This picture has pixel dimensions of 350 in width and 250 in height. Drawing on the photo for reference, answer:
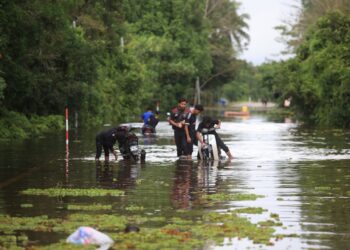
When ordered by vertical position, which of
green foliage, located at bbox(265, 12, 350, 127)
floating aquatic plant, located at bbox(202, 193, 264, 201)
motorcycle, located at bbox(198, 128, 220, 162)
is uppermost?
green foliage, located at bbox(265, 12, 350, 127)

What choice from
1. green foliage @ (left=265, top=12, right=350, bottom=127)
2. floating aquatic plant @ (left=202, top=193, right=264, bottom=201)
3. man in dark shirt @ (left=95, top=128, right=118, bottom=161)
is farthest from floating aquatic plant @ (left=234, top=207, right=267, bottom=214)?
green foliage @ (left=265, top=12, right=350, bottom=127)

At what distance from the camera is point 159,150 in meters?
30.5

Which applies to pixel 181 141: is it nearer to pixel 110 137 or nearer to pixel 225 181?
pixel 110 137

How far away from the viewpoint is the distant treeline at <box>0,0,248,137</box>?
1510 inches

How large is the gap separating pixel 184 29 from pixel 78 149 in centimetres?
7373

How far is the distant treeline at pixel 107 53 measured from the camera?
38344mm

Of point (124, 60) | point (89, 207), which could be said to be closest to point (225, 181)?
point (89, 207)

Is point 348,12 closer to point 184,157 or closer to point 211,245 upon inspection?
point 184,157

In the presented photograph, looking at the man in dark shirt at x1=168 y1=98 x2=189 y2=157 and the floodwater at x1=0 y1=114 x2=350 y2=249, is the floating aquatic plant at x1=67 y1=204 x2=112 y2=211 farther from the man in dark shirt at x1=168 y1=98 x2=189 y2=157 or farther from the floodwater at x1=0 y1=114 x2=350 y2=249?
the man in dark shirt at x1=168 y1=98 x2=189 y2=157

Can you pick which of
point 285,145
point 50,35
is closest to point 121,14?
point 50,35

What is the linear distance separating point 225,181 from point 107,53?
155 ft

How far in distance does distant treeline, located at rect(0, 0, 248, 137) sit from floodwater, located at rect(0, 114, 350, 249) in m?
7.00

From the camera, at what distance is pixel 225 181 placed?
62.2 ft

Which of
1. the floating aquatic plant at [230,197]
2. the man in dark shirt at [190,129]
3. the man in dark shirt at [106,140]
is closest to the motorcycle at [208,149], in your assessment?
the man in dark shirt at [190,129]
